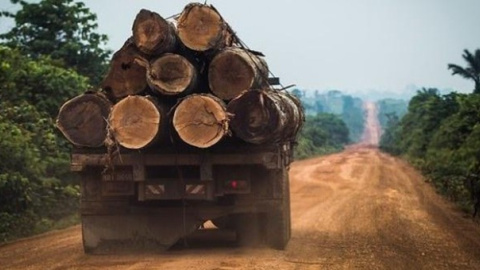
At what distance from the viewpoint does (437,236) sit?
36.8 feet

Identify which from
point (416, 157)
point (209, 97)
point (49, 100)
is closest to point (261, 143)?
point (209, 97)

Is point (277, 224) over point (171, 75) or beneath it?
beneath

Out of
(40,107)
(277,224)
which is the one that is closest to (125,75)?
(277,224)

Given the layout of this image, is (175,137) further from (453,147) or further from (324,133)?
(324,133)

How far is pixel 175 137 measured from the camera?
836cm

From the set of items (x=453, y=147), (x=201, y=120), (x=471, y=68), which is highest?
(x=471, y=68)

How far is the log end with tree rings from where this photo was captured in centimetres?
819

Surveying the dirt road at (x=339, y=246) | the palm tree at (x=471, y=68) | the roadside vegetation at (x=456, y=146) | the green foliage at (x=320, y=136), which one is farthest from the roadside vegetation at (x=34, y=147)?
the palm tree at (x=471, y=68)

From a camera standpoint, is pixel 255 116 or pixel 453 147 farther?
pixel 453 147

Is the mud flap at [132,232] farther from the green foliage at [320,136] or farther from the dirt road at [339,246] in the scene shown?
the green foliage at [320,136]

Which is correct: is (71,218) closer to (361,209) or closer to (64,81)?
(64,81)

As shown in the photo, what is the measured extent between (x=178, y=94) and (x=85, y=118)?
3.98 feet

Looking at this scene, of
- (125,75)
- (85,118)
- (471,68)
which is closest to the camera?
(85,118)

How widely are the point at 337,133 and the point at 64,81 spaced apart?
194 ft
